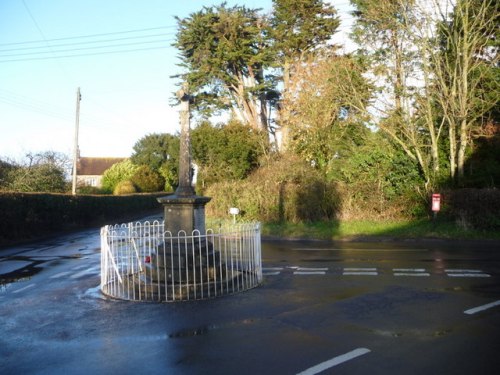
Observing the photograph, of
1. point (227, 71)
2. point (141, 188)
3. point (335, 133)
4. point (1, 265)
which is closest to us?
point (1, 265)

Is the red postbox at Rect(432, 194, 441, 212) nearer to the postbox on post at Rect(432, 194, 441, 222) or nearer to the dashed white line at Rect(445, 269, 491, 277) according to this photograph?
the postbox on post at Rect(432, 194, 441, 222)

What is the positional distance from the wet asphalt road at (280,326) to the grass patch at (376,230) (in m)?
7.26

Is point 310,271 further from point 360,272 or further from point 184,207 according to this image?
point 184,207

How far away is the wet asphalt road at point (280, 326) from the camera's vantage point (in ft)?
17.5

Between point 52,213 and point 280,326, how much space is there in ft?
71.6

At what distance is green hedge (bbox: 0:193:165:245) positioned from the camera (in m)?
21.3

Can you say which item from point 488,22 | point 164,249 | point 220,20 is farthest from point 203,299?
point 220,20

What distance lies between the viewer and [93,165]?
84.5m

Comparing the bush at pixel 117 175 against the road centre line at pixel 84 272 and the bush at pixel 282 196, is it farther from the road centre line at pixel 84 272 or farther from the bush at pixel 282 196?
the road centre line at pixel 84 272

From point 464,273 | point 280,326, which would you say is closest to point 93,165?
point 464,273

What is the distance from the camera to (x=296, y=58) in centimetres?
3164

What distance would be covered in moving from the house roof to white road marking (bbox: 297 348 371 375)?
8145 cm

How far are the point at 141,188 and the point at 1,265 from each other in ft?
122

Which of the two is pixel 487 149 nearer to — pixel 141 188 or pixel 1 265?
pixel 1 265
